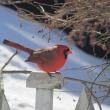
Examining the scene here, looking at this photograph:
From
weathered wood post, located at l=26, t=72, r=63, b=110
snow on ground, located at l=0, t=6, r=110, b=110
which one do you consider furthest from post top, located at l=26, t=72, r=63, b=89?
snow on ground, located at l=0, t=6, r=110, b=110

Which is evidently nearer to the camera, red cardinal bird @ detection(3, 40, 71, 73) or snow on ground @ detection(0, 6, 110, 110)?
red cardinal bird @ detection(3, 40, 71, 73)

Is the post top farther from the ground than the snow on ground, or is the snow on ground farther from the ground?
the post top

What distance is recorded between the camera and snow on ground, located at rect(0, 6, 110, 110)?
4.29 meters

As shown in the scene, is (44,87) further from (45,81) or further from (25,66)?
(25,66)

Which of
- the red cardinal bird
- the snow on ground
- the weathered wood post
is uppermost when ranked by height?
the red cardinal bird

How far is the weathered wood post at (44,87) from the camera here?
2621 millimetres

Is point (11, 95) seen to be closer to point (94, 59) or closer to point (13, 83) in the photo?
point (13, 83)

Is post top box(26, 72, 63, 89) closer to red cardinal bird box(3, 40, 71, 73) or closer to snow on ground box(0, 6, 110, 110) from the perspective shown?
red cardinal bird box(3, 40, 71, 73)

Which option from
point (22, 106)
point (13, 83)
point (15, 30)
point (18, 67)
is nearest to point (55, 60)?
point (22, 106)

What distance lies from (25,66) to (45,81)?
253cm

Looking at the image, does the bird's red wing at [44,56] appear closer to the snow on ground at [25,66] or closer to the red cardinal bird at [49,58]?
the red cardinal bird at [49,58]

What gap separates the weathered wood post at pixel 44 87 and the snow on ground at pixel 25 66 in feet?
1.89

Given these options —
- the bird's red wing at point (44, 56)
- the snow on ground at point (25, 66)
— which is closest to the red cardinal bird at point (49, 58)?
the bird's red wing at point (44, 56)

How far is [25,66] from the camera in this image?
5.16 meters
